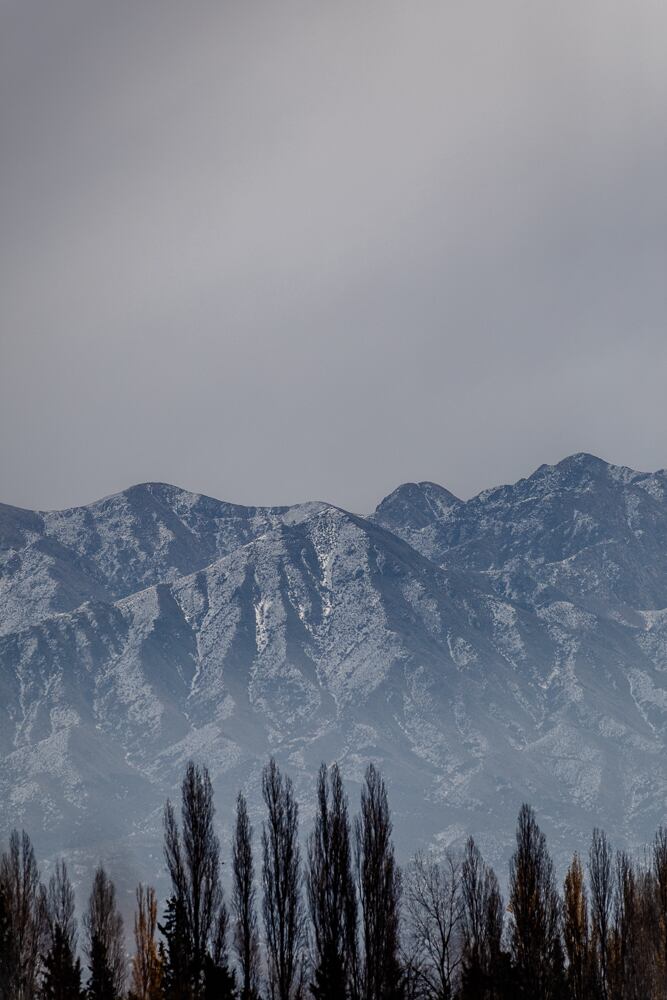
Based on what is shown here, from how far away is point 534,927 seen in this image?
11862 centimetres

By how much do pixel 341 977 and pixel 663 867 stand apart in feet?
128

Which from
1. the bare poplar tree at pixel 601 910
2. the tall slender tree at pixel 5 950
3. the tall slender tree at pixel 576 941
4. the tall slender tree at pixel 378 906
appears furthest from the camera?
the bare poplar tree at pixel 601 910

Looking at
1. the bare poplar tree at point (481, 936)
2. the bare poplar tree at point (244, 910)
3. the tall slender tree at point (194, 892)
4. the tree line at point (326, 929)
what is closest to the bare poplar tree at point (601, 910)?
the tree line at point (326, 929)

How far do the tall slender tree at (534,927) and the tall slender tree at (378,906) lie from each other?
9.78 meters

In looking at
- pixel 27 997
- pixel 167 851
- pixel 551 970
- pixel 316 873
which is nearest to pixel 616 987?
pixel 551 970

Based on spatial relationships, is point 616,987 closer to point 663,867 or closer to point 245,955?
point 663,867

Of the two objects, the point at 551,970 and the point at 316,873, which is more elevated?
the point at 316,873

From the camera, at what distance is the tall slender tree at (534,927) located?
365ft

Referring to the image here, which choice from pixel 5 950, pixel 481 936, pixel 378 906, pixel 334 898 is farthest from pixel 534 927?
pixel 5 950

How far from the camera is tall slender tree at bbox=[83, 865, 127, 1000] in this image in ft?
360

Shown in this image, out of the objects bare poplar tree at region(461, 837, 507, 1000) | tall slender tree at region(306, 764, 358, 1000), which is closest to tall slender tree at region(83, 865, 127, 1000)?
tall slender tree at region(306, 764, 358, 1000)

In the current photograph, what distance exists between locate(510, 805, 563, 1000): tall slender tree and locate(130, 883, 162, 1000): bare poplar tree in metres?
26.6

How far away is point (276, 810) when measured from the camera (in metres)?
129

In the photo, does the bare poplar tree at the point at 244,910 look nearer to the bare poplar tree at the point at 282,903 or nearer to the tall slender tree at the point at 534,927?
the bare poplar tree at the point at 282,903
